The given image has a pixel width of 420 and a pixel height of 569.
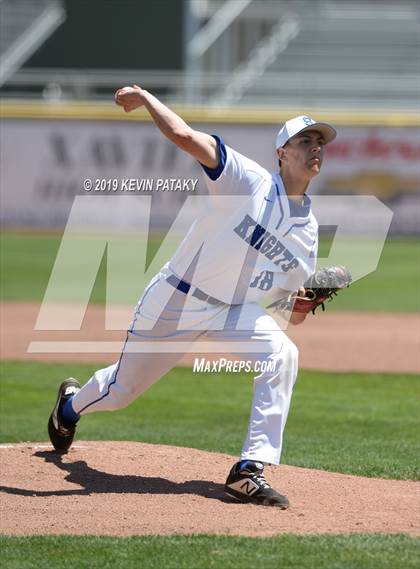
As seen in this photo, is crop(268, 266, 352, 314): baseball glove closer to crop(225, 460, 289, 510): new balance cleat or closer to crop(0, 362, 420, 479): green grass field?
crop(225, 460, 289, 510): new balance cleat

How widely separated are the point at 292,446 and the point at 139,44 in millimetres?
26787

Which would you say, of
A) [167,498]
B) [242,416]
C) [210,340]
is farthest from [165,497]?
[242,416]

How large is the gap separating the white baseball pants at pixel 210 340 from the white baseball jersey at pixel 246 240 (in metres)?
0.12

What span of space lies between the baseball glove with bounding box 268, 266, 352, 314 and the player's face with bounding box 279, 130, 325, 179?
0.58 metres

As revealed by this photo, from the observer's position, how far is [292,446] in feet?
26.2

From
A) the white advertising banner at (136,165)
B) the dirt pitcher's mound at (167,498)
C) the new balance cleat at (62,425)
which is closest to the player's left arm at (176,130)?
the dirt pitcher's mound at (167,498)

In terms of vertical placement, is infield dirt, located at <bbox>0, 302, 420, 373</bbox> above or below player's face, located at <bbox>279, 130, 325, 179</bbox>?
above

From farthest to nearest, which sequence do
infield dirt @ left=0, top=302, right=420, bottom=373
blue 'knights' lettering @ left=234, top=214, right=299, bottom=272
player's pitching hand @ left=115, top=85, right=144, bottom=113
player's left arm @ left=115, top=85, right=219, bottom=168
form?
infield dirt @ left=0, top=302, right=420, bottom=373, blue 'knights' lettering @ left=234, top=214, right=299, bottom=272, player's pitching hand @ left=115, top=85, right=144, bottom=113, player's left arm @ left=115, top=85, right=219, bottom=168

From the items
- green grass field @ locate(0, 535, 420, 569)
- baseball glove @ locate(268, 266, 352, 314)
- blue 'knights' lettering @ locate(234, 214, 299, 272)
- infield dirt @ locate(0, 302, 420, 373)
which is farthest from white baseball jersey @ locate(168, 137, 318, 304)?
infield dirt @ locate(0, 302, 420, 373)

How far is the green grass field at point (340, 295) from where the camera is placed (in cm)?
1734

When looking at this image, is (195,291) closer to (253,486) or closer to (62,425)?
(253,486)

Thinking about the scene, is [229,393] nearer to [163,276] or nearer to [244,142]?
[163,276]

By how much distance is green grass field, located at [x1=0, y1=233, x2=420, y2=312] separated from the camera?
17344 mm

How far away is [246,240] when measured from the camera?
5859 millimetres
